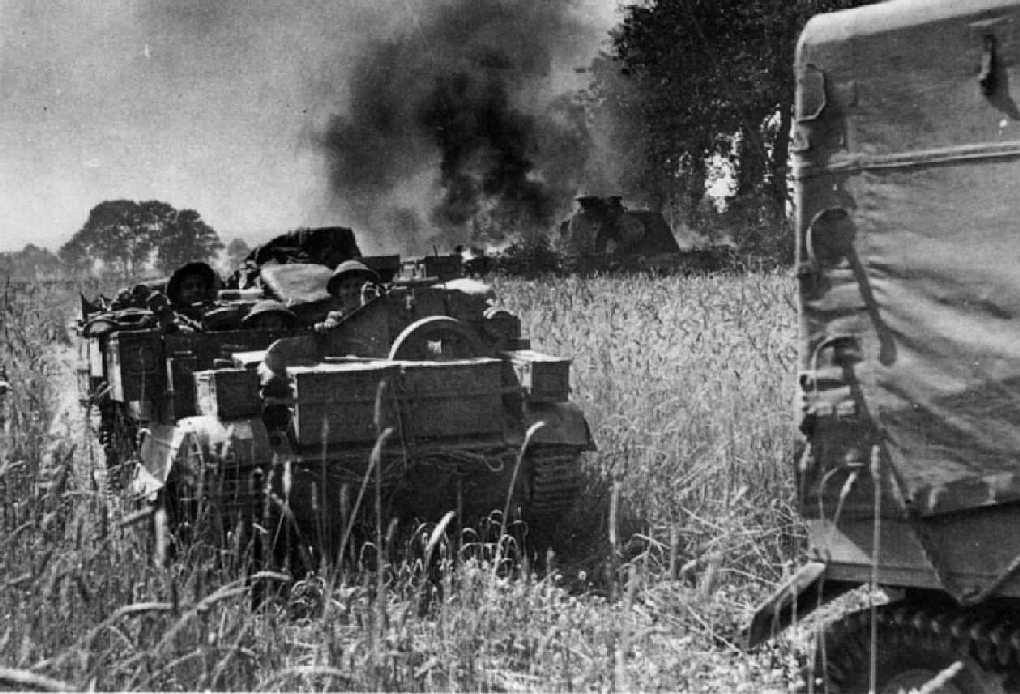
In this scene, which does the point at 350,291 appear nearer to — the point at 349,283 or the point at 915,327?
the point at 349,283

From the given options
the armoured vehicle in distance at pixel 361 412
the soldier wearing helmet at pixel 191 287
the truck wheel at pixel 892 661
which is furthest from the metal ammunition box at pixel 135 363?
the truck wheel at pixel 892 661

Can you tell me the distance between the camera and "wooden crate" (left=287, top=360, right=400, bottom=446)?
6.39 m

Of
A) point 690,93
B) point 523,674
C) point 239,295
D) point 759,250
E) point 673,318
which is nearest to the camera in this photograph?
point 523,674

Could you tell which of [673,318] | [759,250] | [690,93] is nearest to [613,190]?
[690,93]

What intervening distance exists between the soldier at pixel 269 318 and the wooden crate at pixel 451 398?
160 cm

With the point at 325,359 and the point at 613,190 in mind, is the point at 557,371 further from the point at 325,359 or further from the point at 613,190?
the point at 613,190

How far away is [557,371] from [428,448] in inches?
37.9

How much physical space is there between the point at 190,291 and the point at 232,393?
9.04 ft

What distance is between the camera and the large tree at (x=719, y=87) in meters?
28.9

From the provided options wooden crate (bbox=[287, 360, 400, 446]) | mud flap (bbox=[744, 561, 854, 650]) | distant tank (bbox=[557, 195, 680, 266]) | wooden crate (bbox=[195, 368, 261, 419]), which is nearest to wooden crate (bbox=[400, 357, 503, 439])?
wooden crate (bbox=[287, 360, 400, 446])

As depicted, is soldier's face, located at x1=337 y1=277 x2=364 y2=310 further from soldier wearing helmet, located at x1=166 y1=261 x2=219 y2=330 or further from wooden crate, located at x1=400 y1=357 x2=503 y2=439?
wooden crate, located at x1=400 y1=357 x2=503 y2=439

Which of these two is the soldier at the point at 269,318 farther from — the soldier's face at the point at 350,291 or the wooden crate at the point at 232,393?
the wooden crate at the point at 232,393

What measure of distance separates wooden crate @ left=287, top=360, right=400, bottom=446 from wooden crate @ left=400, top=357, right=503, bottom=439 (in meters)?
0.22

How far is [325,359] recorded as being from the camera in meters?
7.09
